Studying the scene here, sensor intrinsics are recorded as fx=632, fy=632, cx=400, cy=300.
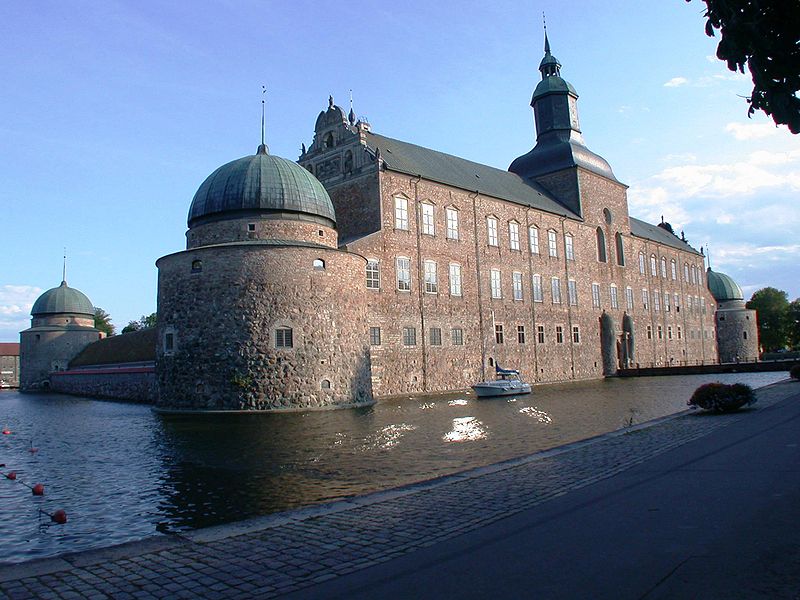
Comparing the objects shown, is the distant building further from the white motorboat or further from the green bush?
the green bush

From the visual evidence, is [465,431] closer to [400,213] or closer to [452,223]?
[400,213]

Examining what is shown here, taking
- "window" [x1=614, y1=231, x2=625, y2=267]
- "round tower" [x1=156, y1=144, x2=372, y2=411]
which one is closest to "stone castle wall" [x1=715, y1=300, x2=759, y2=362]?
"window" [x1=614, y1=231, x2=625, y2=267]

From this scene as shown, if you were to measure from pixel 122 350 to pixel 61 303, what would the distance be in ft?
60.7

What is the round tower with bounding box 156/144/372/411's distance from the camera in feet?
84.7

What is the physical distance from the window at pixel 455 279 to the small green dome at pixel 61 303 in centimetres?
4216

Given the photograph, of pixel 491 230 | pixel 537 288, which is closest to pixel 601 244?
pixel 537 288

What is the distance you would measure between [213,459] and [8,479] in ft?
12.9

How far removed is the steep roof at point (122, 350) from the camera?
4453cm

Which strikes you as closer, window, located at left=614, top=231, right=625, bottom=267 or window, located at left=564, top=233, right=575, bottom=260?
window, located at left=564, top=233, right=575, bottom=260

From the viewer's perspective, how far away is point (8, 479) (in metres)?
12.2

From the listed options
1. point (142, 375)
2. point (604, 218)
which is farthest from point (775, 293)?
point (142, 375)

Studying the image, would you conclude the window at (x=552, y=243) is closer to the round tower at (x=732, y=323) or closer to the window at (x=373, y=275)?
the window at (x=373, y=275)

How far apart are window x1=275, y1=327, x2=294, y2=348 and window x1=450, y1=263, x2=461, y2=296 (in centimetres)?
1560

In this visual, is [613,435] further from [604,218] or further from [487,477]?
[604,218]
